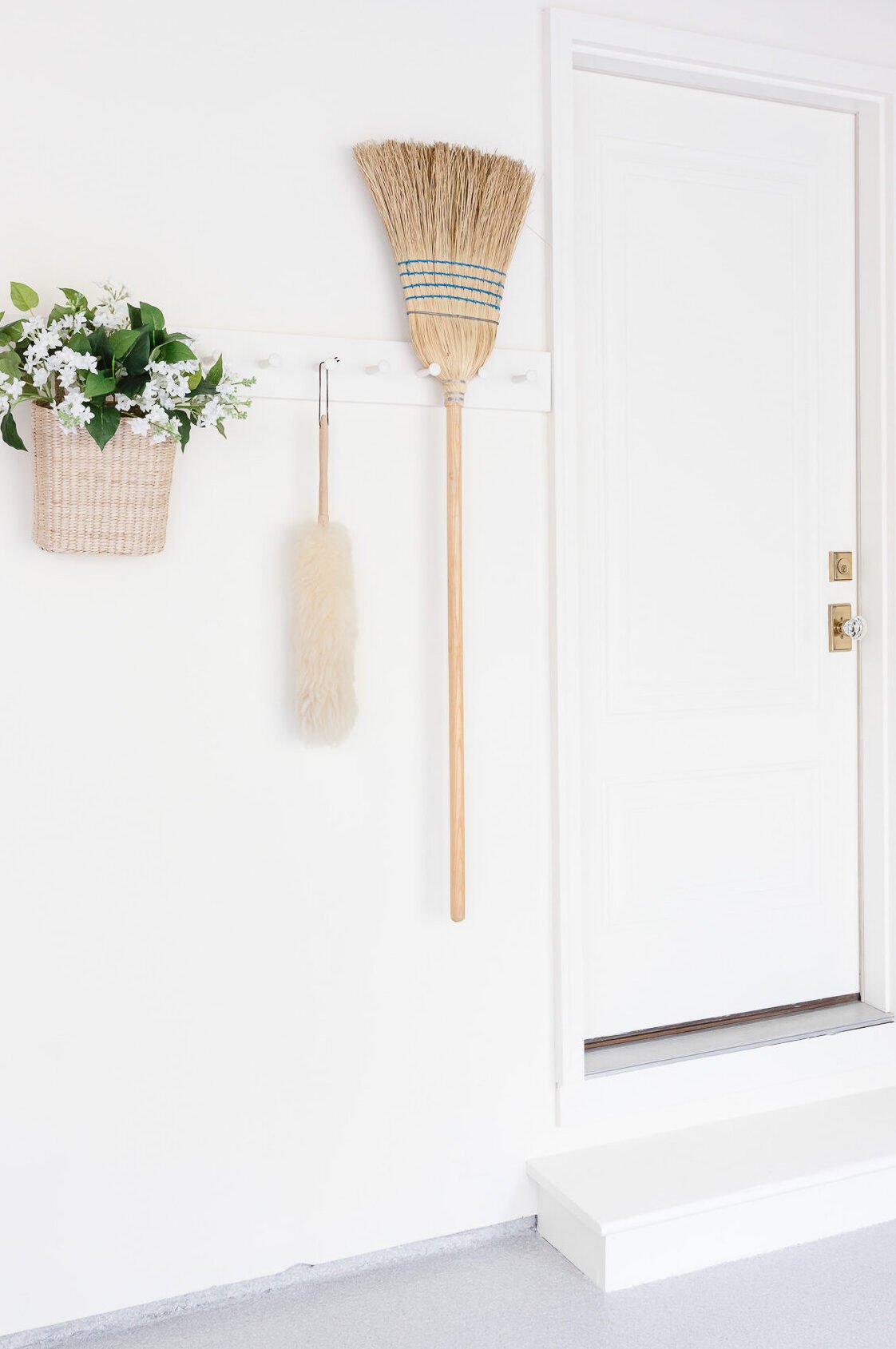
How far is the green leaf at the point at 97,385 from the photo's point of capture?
160cm

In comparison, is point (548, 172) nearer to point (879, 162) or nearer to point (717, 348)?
point (717, 348)

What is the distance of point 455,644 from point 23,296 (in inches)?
34.3

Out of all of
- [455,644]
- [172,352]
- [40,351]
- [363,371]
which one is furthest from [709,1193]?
[40,351]

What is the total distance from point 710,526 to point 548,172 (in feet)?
2.53

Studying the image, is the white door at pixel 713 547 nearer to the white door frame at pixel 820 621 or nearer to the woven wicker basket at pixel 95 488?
the white door frame at pixel 820 621

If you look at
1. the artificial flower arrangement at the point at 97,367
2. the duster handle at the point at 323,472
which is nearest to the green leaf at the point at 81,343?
the artificial flower arrangement at the point at 97,367

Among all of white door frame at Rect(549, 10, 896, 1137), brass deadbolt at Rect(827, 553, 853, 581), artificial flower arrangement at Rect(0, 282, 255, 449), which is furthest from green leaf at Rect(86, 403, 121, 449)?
brass deadbolt at Rect(827, 553, 853, 581)

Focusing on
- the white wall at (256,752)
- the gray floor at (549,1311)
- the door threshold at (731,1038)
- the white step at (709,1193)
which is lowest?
the gray floor at (549,1311)

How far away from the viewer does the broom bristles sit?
1.92 m

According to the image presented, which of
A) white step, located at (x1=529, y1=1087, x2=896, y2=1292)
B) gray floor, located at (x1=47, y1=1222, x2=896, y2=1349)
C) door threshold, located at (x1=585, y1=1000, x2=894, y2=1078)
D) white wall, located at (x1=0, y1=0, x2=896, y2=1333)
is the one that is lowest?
gray floor, located at (x1=47, y1=1222, x2=896, y2=1349)

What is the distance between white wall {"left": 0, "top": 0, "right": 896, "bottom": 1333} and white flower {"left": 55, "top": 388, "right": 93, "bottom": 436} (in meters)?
0.21

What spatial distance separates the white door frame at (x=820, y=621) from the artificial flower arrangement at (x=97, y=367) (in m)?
0.76

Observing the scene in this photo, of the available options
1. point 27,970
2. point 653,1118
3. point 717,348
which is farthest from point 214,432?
point 653,1118

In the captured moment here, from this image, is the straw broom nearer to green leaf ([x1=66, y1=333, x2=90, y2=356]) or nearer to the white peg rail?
the white peg rail
